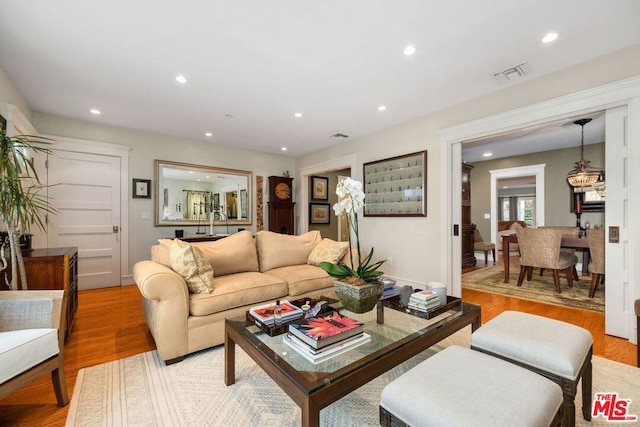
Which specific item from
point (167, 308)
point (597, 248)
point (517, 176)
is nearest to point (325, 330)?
point (167, 308)

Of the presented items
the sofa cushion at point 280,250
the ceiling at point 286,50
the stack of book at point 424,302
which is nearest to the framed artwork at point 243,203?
the ceiling at point 286,50

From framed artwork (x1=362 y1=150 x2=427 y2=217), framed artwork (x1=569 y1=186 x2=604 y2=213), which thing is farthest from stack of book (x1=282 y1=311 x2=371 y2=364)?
framed artwork (x1=569 y1=186 x2=604 y2=213)

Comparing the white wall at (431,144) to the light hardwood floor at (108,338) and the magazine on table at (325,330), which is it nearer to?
the light hardwood floor at (108,338)

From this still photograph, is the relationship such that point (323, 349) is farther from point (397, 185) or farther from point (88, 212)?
point (88, 212)

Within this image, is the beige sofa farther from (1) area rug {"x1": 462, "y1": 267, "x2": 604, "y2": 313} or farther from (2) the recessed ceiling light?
(1) area rug {"x1": 462, "y1": 267, "x2": 604, "y2": 313}

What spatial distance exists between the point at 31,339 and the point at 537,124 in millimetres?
4228

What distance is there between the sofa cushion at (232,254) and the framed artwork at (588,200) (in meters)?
6.15

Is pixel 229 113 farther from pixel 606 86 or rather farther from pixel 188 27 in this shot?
pixel 606 86

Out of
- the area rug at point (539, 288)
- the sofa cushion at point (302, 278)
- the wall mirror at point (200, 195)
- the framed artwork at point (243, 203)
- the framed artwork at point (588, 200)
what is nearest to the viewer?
the sofa cushion at point (302, 278)

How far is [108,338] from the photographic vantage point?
241cm

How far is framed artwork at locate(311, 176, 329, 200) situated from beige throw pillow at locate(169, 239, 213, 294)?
14.5ft

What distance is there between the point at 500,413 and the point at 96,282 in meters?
5.12

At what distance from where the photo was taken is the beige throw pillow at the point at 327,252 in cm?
322

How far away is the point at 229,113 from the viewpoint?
12.1 ft
